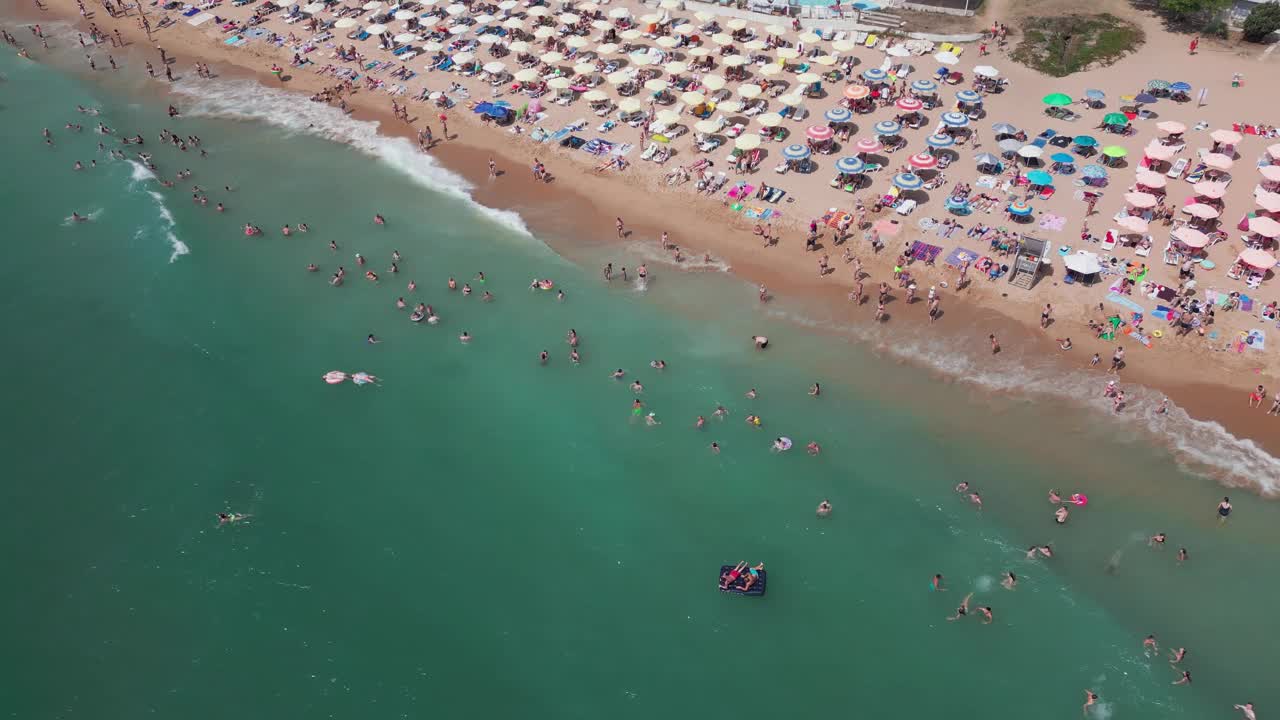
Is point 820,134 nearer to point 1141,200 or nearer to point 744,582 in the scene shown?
point 1141,200

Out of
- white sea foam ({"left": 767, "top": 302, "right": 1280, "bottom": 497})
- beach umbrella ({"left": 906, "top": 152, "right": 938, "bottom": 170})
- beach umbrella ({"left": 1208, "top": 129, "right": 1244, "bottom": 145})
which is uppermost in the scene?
beach umbrella ({"left": 1208, "top": 129, "right": 1244, "bottom": 145})

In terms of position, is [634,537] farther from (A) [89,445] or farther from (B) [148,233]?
(B) [148,233]

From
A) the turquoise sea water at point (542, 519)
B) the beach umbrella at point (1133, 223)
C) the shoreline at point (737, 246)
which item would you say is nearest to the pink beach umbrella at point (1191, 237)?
the beach umbrella at point (1133, 223)

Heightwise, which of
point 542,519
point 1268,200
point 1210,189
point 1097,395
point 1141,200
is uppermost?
point 1210,189

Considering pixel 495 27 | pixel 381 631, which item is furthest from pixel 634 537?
pixel 495 27

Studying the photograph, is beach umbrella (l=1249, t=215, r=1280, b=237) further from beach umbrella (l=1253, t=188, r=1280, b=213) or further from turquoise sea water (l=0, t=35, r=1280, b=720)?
turquoise sea water (l=0, t=35, r=1280, b=720)

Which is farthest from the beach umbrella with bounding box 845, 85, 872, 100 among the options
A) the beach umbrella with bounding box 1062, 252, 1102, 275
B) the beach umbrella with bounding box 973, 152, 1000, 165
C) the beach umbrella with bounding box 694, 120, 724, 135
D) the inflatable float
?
the inflatable float

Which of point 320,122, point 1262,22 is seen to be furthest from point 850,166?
point 320,122
